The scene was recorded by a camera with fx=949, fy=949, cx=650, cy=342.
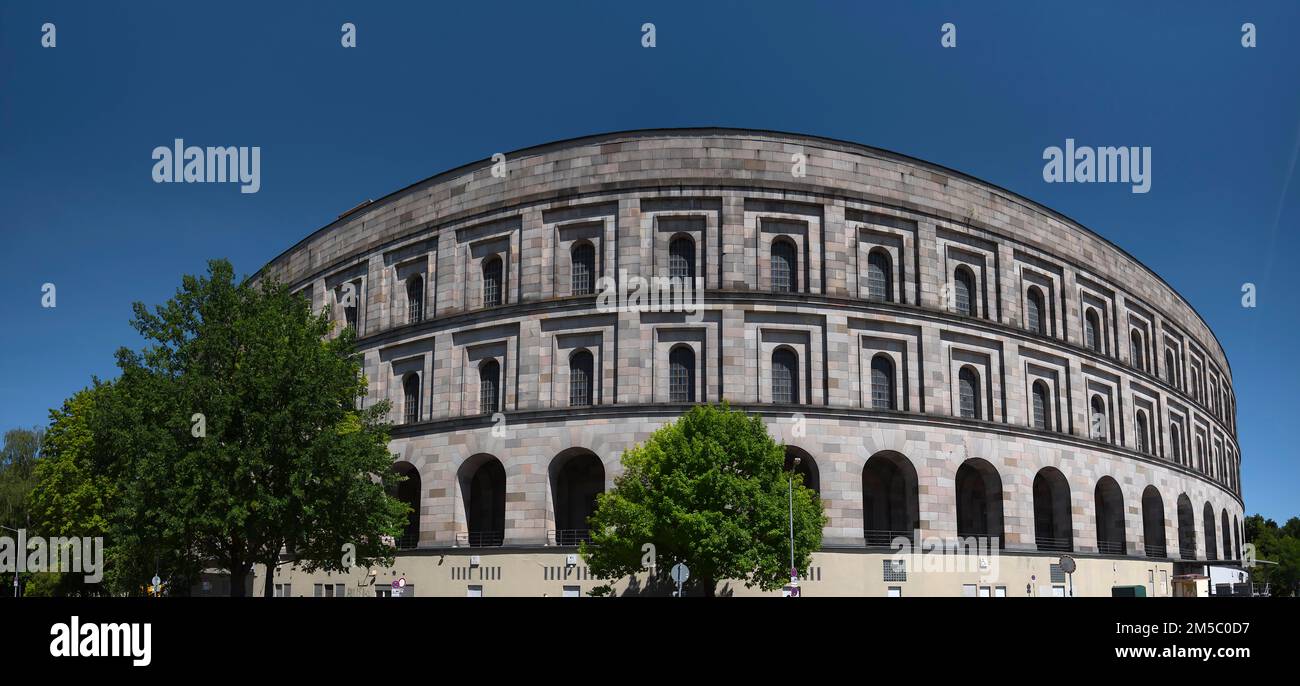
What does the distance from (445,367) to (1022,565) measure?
28.7 m

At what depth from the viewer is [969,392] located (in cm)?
4609

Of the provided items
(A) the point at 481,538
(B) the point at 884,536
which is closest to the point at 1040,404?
(B) the point at 884,536

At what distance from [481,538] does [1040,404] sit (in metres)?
29.0

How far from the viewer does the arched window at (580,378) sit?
42969 mm

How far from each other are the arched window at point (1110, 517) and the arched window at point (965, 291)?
40.8 feet

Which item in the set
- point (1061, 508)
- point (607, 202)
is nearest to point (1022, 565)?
point (1061, 508)

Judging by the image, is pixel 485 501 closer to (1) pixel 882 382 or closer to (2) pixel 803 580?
(2) pixel 803 580

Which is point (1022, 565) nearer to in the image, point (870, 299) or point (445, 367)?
point (870, 299)

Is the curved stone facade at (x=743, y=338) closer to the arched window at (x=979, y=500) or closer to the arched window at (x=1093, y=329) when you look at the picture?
the arched window at (x=979, y=500)

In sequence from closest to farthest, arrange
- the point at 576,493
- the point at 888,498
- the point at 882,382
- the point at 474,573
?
the point at 474,573, the point at 576,493, the point at 888,498, the point at 882,382

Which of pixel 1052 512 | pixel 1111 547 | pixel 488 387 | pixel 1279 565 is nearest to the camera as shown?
pixel 488 387

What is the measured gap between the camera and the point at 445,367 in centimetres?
4619

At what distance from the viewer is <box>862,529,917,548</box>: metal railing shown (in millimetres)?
41750
